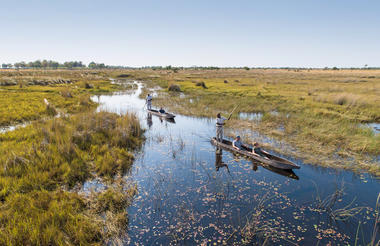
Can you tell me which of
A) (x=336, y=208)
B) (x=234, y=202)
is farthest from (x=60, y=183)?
(x=336, y=208)

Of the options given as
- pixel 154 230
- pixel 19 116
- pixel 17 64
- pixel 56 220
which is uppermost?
pixel 17 64

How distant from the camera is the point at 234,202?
9.56 m

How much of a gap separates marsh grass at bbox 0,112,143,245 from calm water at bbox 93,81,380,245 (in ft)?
3.47

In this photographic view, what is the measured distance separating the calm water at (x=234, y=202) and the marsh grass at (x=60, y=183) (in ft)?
3.47

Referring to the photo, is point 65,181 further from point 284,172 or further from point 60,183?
point 284,172

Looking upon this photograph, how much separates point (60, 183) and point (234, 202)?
Answer: 328 inches

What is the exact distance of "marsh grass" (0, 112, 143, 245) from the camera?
692 centimetres

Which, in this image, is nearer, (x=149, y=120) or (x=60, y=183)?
(x=60, y=183)

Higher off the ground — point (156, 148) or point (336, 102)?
point (336, 102)

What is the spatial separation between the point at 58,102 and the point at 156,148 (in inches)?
772

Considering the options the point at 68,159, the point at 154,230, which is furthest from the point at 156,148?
the point at 154,230

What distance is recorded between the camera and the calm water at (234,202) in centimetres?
770

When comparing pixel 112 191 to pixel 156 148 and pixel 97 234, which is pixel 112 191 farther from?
pixel 156 148

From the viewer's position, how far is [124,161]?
12930 mm
